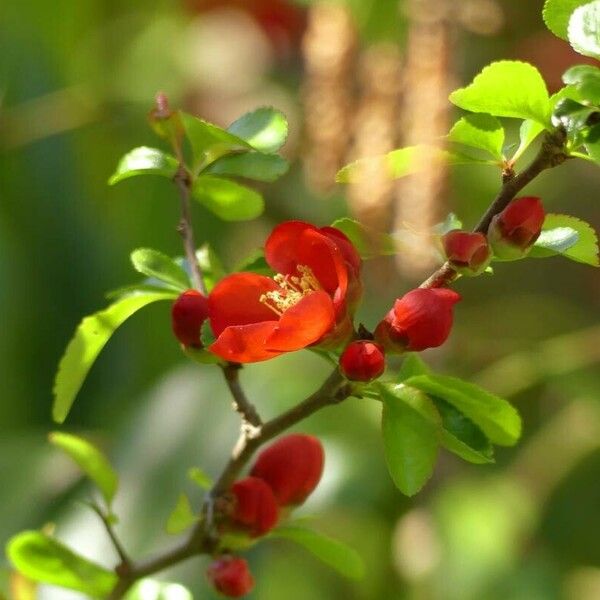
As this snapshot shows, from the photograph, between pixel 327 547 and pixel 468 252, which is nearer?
pixel 468 252

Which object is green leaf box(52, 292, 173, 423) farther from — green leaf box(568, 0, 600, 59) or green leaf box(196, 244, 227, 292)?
green leaf box(568, 0, 600, 59)

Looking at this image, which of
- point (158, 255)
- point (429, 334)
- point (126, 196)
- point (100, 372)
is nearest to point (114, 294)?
point (158, 255)

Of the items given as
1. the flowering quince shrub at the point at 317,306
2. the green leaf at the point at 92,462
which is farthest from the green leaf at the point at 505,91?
the green leaf at the point at 92,462

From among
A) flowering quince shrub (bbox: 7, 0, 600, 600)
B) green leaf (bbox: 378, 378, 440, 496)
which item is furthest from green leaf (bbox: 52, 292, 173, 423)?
green leaf (bbox: 378, 378, 440, 496)

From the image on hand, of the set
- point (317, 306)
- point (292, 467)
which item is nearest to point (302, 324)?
point (317, 306)

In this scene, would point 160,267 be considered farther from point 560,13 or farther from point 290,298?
point 560,13

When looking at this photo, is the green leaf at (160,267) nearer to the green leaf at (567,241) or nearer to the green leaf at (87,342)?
the green leaf at (87,342)
